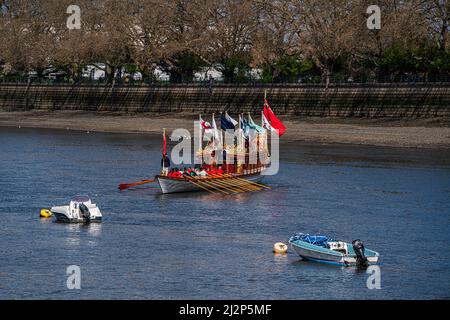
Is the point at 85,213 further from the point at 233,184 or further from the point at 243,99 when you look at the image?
the point at 243,99

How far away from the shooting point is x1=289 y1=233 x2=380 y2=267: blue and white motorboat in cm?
4203

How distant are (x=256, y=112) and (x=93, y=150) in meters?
20.3

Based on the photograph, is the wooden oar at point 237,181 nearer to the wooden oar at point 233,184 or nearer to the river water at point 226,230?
the wooden oar at point 233,184

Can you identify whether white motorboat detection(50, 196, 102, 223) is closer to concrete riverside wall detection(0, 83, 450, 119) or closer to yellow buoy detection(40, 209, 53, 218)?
yellow buoy detection(40, 209, 53, 218)

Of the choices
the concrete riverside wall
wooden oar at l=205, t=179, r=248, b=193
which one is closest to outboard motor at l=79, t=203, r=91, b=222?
wooden oar at l=205, t=179, r=248, b=193

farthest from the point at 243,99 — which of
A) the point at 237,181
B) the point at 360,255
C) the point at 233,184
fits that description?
the point at 360,255

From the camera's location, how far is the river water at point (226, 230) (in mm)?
39000

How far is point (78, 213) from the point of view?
170 ft

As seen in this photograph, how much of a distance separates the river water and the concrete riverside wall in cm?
1178

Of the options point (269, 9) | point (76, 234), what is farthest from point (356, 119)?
point (76, 234)

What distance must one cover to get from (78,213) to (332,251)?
15.0 m

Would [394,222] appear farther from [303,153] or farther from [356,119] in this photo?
[356,119]

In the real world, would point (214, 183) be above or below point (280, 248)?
above

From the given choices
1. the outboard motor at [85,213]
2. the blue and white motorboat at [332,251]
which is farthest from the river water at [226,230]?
the outboard motor at [85,213]
